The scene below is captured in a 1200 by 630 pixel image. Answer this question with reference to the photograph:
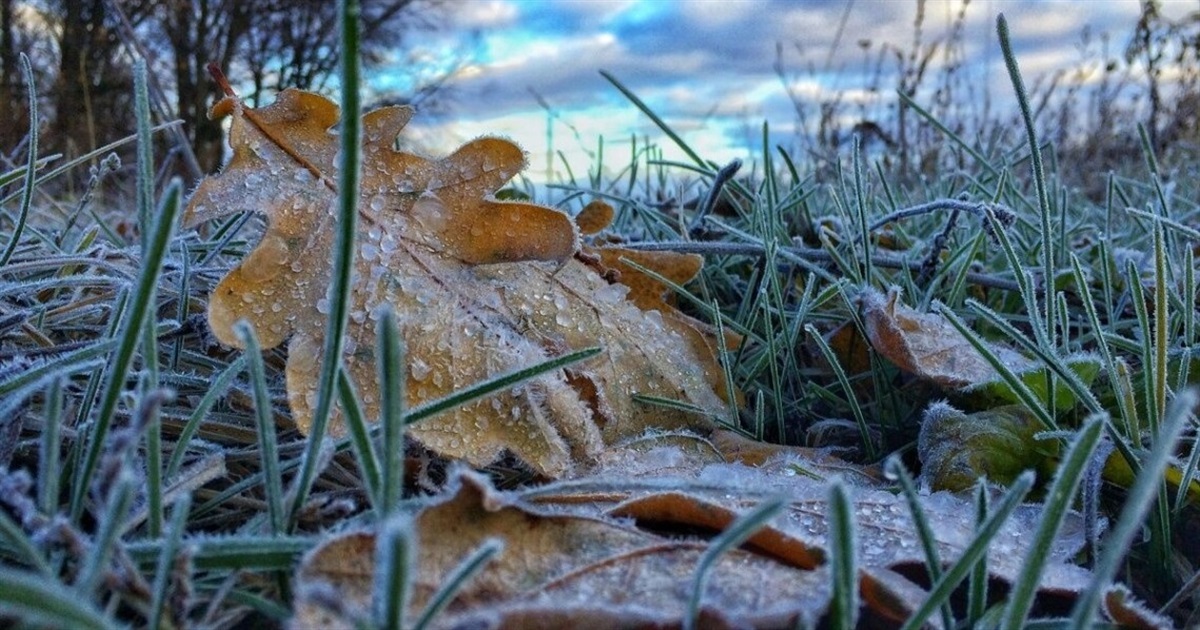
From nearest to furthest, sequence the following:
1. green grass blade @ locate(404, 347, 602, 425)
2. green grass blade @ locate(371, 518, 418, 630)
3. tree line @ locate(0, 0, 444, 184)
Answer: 1. green grass blade @ locate(371, 518, 418, 630)
2. green grass blade @ locate(404, 347, 602, 425)
3. tree line @ locate(0, 0, 444, 184)

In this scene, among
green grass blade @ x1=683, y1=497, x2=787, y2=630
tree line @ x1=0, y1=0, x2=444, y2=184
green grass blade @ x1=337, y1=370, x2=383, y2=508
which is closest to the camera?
green grass blade @ x1=683, y1=497, x2=787, y2=630

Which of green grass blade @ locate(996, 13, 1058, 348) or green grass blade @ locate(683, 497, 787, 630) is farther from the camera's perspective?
green grass blade @ locate(996, 13, 1058, 348)

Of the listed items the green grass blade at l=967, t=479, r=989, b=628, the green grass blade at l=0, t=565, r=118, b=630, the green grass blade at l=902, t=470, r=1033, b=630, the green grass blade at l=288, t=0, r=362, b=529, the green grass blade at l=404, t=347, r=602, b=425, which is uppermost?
the green grass blade at l=288, t=0, r=362, b=529

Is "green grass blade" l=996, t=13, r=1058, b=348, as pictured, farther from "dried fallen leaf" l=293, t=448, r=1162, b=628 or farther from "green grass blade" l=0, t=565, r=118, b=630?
"green grass blade" l=0, t=565, r=118, b=630

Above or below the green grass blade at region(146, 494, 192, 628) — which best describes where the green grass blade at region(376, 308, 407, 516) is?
above

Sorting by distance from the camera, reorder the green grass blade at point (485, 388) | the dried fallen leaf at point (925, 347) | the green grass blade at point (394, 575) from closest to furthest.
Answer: the green grass blade at point (394, 575) < the green grass blade at point (485, 388) < the dried fallen leaf at point (925, 347)

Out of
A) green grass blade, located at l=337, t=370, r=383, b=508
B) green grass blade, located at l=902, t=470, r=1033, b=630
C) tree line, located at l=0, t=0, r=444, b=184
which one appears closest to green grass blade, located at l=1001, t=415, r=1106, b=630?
green grass blade, located at l=902, t=470, r=1033, b=630

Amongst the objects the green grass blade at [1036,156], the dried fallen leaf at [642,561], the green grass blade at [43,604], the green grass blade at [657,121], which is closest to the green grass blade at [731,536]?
the dried fallen leaf at [642,561]

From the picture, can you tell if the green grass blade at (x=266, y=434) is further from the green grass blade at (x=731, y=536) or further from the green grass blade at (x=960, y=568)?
the green grass blade at (x=960, y=568)
